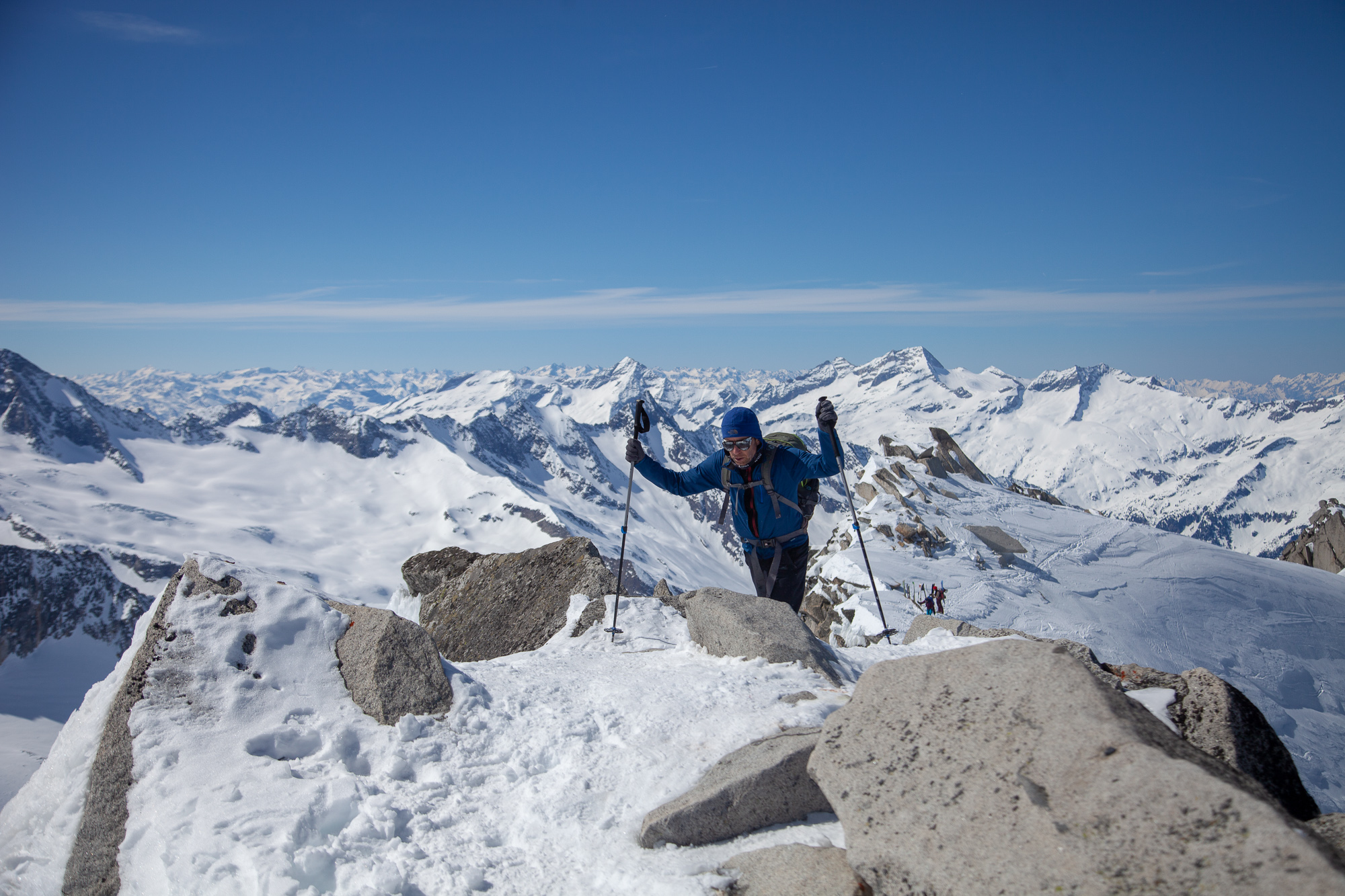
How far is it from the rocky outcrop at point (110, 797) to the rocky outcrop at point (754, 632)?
5.47 metres

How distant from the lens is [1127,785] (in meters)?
2.86

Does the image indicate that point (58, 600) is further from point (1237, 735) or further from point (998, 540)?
point (1237, 735)

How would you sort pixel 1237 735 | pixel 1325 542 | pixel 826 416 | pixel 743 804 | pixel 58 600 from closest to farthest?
pixel 1237 735 → pixel 743 804 → pixel 826 416 → pixel 1325 542 → pixel 58 600

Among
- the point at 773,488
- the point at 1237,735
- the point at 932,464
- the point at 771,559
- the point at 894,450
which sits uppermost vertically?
the point at 773,488

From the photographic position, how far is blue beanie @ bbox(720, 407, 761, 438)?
8.67 m

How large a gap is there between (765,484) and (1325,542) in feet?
174

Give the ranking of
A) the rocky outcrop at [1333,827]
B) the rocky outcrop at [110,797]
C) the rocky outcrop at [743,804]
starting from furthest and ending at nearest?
the rocky outcrop at [743,804] → the rocky outcrop at [110,797] → the rocky outcrop at [1333,827]

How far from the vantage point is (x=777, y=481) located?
29.2 ft

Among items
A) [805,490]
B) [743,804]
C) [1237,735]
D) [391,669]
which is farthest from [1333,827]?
[391,669]

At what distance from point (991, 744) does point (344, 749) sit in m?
4.96

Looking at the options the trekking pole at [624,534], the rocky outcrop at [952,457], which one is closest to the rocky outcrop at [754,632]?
the trekking pole at [624,534]

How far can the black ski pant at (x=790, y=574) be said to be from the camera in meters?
9.37

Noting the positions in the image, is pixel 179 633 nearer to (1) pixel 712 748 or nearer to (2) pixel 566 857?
(2) pixel 566 857

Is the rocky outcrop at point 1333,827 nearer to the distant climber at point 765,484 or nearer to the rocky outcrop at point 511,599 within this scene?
the distant climber at point 765,484
